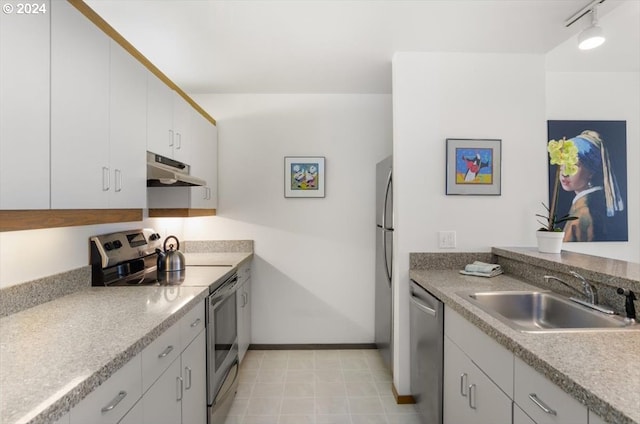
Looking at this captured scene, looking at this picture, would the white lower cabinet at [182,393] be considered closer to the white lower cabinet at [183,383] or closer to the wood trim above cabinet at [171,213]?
the white lower cabinet at [183,383]

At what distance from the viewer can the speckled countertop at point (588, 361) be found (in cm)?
72

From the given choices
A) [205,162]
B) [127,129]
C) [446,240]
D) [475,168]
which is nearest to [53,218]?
[127,129]

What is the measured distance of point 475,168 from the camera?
7.36 ft

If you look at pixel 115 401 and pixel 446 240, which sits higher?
pixel 446 240

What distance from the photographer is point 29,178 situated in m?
1.07

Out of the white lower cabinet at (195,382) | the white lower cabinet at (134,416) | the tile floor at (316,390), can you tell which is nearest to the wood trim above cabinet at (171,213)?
the white lower cabinet at (195,382)

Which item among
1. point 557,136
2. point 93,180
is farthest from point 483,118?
point 93,180

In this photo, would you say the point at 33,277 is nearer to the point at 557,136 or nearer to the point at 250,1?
the point at 250,1

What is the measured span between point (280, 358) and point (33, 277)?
6.81 ft

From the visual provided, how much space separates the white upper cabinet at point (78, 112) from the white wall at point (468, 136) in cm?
180

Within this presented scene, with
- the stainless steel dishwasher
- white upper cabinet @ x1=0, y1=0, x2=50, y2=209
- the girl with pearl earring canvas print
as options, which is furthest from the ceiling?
the stainless steel dishwasher

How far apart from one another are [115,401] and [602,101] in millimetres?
4033

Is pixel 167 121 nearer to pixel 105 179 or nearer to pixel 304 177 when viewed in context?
pixel 105 179

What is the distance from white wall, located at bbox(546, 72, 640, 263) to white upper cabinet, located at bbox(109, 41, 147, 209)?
3.30 meters
